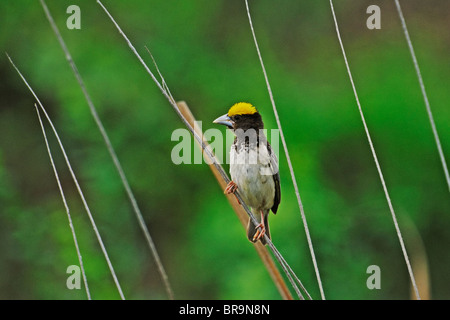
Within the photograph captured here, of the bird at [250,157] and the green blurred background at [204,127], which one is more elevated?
the green blurred background at [204,127]

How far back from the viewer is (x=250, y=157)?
8.42 ft

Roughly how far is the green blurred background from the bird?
3.76ft

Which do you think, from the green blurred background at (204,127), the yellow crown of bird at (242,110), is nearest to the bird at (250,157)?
the yellow crown of bird at (242,110)

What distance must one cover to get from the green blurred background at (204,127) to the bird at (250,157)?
1146 millimetres

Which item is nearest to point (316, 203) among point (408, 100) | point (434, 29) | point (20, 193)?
point (408, 100)

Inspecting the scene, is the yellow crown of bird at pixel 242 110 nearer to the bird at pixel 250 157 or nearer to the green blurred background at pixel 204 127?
the bird at pixel 250 157

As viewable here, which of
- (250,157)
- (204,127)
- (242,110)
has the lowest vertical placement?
(250,157)

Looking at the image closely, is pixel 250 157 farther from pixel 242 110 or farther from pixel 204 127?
pixel 204 127

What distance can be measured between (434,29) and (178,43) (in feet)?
6.69

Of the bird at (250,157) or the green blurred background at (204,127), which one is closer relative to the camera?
the bird at (250,157)

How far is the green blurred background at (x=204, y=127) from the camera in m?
3.90

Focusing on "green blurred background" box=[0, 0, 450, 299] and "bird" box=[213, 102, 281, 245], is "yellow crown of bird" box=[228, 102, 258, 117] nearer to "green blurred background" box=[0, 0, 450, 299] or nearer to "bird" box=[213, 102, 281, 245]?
"bird" box=[213, 102, 281, 245]

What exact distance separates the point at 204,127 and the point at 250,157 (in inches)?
51.5

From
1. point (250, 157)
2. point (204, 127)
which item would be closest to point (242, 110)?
point (250, 157)
